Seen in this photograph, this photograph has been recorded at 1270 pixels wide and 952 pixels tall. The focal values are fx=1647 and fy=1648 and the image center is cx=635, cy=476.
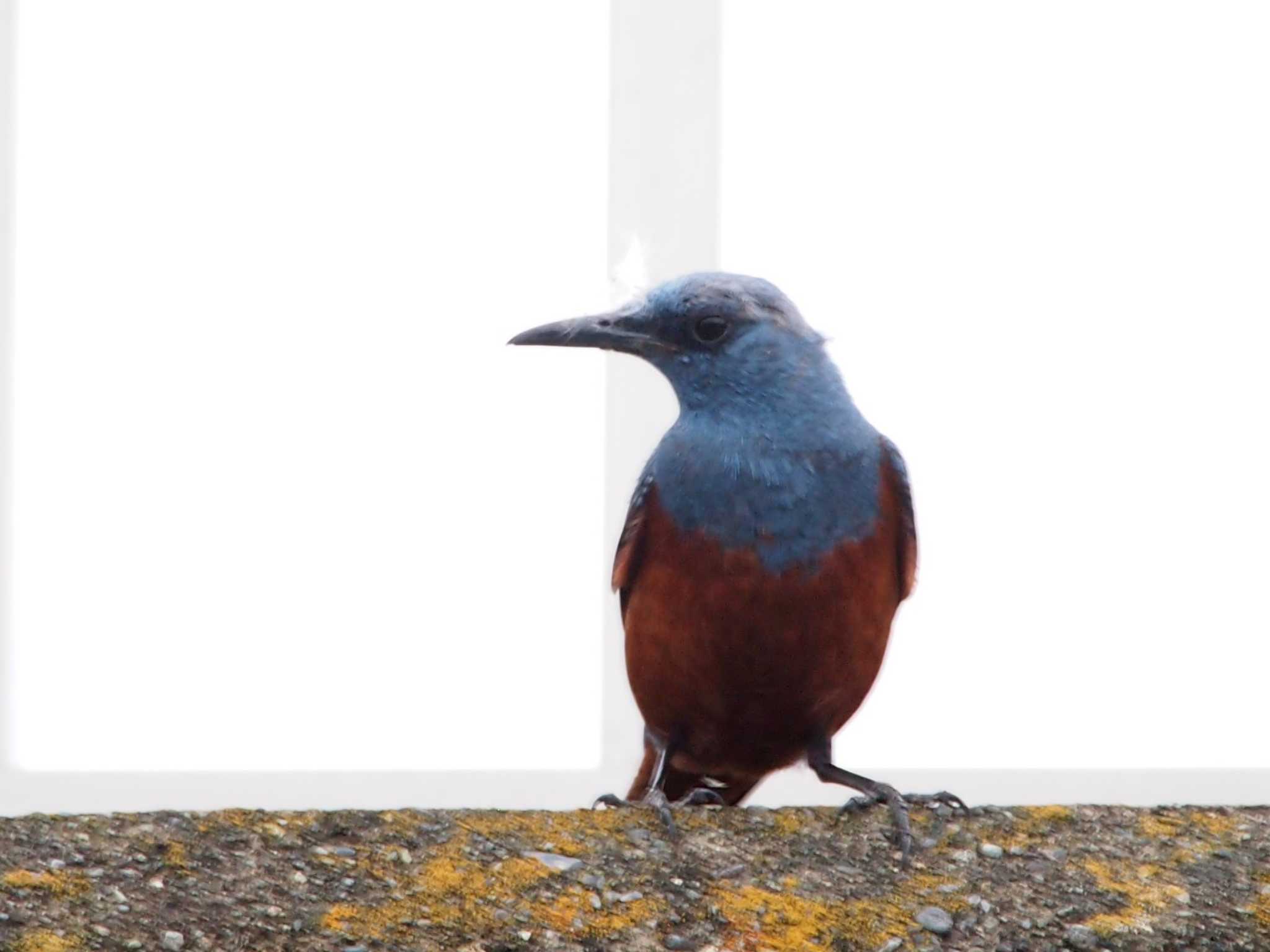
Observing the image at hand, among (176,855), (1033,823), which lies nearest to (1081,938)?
(1033,823)

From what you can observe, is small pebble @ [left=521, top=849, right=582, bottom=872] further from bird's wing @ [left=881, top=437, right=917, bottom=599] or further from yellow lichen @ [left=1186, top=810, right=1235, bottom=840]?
bird's wing @ [left=881, top=437, right=917, bottom=599]

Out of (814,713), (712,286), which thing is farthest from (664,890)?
(712,286)

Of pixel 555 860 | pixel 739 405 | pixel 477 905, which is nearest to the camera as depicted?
pixel 477 905

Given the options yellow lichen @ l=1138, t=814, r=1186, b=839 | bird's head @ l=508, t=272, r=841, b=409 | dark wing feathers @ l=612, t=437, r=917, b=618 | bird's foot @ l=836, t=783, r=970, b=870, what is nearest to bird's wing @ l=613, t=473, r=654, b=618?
dark wing feathers @ l=612, t=437, r=917, b=618

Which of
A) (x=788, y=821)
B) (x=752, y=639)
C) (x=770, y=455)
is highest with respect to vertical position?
(x=770, y=455)

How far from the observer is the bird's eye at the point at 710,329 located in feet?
8.85

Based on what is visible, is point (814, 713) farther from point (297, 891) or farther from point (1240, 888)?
point (297, 891)

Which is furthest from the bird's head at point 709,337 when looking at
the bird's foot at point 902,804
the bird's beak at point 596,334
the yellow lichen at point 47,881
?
the yellow lichen at point 47,881

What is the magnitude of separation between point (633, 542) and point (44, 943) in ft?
4.80

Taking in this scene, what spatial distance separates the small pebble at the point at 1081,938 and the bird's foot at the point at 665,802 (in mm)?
431

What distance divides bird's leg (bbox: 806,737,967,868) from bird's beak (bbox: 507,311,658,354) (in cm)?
73

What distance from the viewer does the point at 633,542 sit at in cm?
279

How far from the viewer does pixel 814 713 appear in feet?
8.82

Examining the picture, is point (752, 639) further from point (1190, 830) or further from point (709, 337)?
point (1190, 830)
